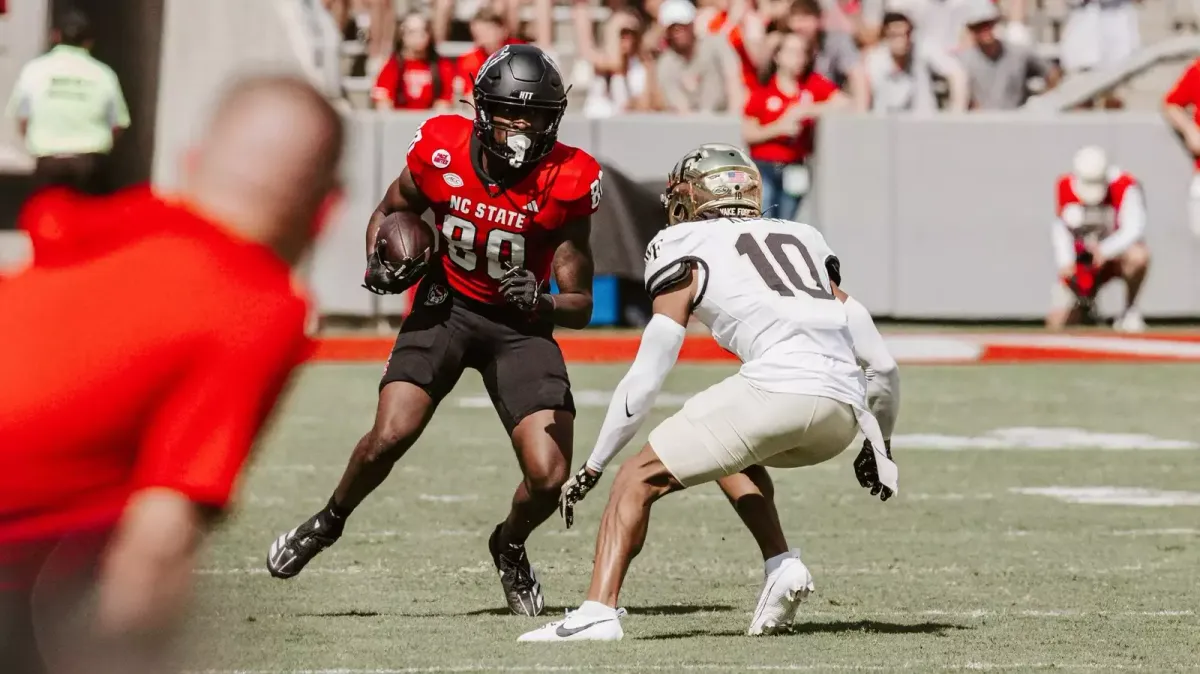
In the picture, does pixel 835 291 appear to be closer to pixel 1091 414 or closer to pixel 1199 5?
Result: pixel 1091 414

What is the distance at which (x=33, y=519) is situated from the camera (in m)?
2.61

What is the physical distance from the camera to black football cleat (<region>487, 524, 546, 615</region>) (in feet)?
19.9

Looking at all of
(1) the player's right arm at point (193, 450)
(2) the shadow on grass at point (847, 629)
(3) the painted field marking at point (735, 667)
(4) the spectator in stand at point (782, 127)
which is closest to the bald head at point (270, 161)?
(1) the player's right arm at point (193, 450)

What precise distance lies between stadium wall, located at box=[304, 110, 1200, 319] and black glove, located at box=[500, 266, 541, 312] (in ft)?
33.8

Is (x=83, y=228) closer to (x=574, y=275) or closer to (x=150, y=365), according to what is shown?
(x=150, y=365)

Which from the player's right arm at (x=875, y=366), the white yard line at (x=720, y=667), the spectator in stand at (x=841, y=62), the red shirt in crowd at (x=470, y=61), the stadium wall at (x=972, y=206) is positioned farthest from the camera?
the spectator in stand at (x=841, y=62)

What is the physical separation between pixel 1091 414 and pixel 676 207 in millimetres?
5993

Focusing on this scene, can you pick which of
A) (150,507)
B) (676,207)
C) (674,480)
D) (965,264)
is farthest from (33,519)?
(965,264)

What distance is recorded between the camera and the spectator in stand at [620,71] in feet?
54.2

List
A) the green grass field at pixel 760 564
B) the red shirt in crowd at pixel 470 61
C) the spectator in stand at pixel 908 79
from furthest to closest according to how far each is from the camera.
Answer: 1. the spectator in stand at pixel 908 79
2. the red shirt in crowd at pixel 470 61
3. the green grass field at pixel 760 564

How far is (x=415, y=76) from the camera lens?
53.2 ft

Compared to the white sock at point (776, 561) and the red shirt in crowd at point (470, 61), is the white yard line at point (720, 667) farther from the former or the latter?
the red shirt in crowd at point (470, 61)

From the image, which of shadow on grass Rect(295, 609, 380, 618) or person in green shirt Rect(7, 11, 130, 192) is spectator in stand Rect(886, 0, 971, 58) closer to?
person in green shirt Rect(7, 11, 130, 192)

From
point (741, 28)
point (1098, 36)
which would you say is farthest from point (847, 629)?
point (1098, 36)
